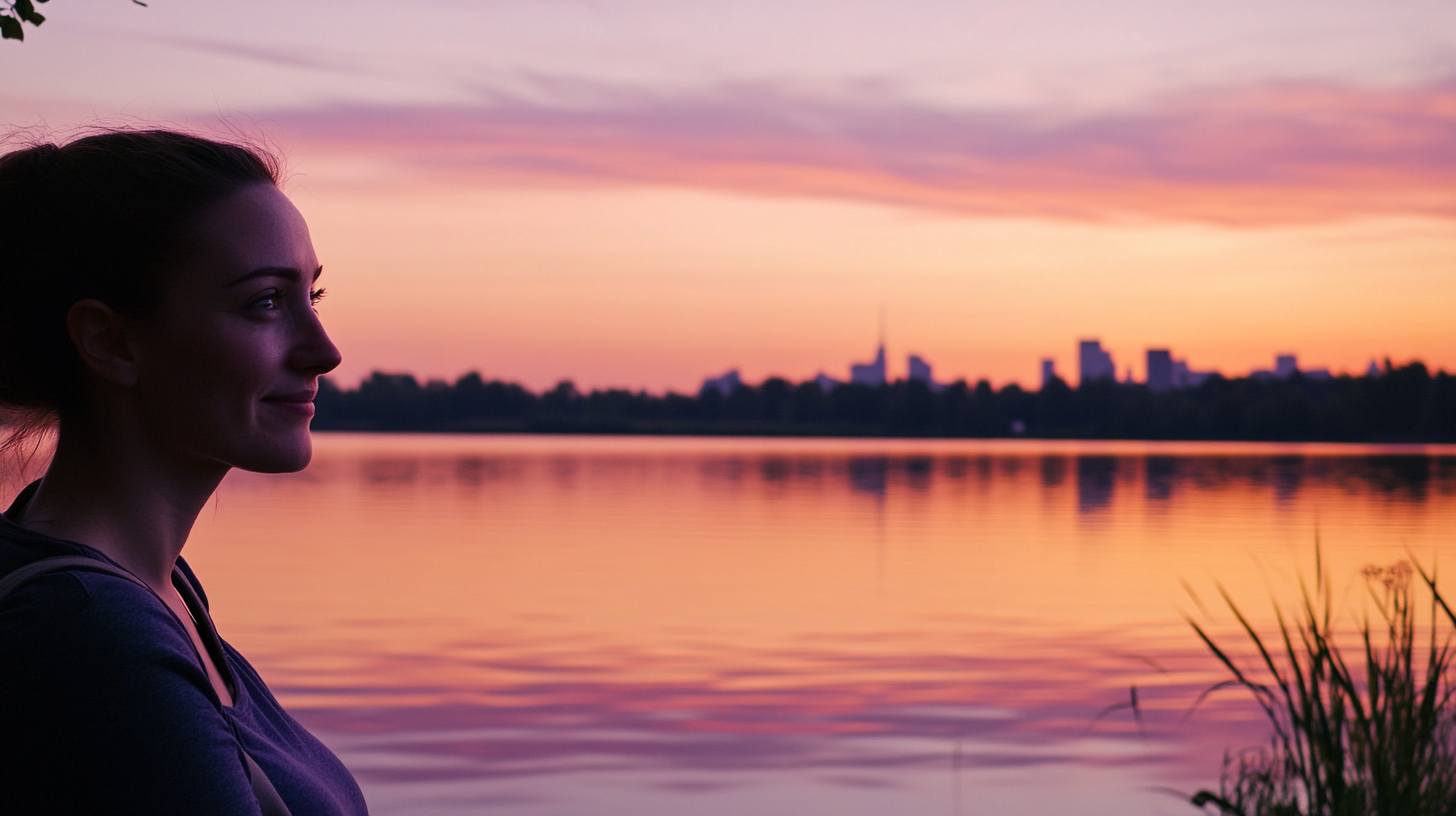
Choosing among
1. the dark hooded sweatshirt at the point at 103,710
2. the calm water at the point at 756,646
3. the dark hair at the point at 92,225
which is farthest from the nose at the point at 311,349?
the calm water at the point at 756,646

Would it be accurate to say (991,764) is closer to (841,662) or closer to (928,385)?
(841,662)

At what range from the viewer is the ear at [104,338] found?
156 centimetres

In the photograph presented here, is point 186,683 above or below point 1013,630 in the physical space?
above

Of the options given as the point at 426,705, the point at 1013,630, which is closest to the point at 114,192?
the point at 426,705

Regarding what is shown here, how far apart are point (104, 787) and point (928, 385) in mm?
152283

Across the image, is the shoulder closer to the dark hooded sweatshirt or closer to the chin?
the dark hooded sweatshirt

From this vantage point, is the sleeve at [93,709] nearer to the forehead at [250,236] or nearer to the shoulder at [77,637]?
the shoulder at [77,637]

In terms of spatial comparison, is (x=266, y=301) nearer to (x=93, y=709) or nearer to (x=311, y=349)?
(x=311, y=349)

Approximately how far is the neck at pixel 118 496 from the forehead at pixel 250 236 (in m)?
0.25

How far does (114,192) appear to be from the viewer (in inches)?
61.7

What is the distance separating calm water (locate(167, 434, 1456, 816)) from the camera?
34.3 ft

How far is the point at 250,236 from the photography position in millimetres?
1610

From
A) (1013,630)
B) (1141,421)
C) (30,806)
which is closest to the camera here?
(30,806)

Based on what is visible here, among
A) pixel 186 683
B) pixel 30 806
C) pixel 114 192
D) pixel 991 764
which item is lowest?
pixel 991 764
